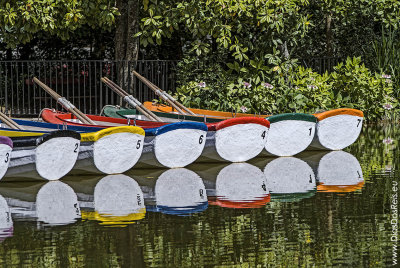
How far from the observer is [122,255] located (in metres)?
7.15

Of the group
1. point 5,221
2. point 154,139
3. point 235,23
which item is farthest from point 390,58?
point 5,221

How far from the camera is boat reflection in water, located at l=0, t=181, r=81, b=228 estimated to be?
352 inches

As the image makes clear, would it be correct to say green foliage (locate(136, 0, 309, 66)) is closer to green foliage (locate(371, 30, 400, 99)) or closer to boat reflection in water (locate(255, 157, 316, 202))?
green foliage (locate(371, 30, 400, 99))

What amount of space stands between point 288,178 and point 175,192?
1898 mm

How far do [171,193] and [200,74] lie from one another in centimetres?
876

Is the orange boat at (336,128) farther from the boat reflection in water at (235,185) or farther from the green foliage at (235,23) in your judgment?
the green foliage at (235,23)

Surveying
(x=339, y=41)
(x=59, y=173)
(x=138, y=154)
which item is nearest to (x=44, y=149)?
(x=59, y=173)

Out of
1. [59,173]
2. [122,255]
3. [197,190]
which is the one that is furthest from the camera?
[59,173]

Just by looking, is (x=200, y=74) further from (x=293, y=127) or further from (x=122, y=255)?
(x=122, y=255)

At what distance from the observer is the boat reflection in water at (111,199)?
8.88 m

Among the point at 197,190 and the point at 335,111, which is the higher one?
the point at 335,111

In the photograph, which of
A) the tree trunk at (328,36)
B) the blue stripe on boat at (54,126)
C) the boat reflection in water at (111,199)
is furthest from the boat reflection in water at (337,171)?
the tree trunk at (328,36)

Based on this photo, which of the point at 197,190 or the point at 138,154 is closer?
the point at 197,190

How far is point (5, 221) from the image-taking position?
8742 mm
